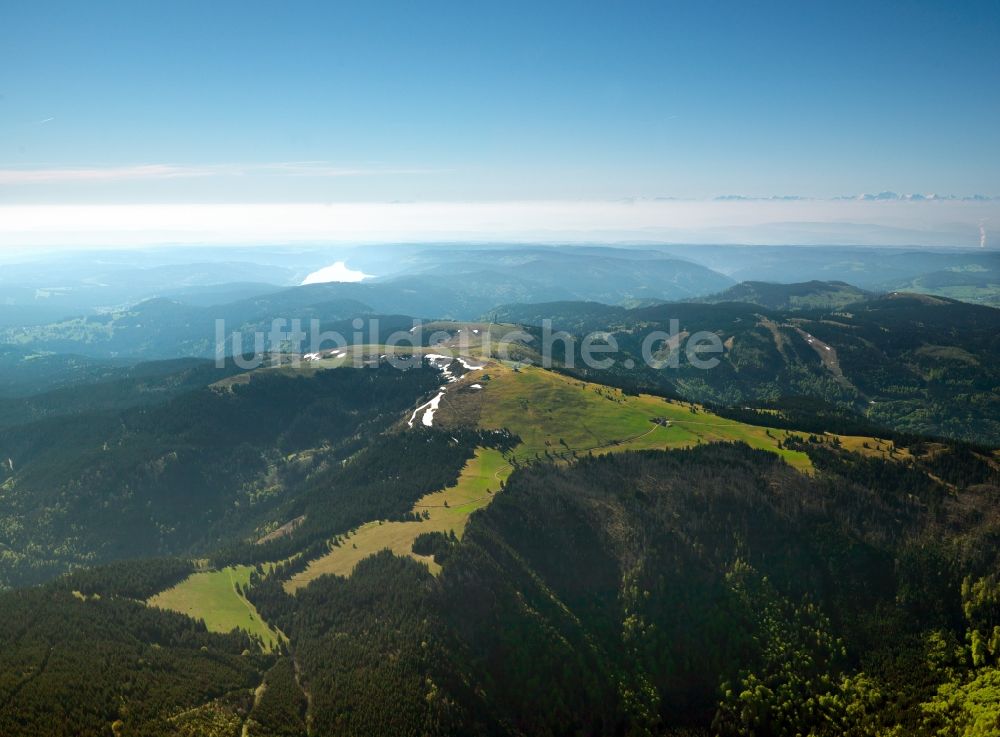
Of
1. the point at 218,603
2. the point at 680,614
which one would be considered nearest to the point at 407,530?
the point at 218,603

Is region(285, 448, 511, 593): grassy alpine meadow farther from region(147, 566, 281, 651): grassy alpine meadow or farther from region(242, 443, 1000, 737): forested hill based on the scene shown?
region(147, 566, 281, 651): grassy alpine meadow

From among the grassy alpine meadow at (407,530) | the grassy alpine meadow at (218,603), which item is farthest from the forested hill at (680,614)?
the grassy alpine meadow at (407,530)

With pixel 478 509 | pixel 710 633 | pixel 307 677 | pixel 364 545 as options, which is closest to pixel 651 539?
pixel 710 633

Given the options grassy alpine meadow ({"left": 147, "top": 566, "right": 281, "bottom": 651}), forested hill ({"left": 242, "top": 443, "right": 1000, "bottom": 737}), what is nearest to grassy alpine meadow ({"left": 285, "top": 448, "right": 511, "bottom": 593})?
forested hill ({"left": 242, "top": 443, "right": 1000, "bottom": 737})

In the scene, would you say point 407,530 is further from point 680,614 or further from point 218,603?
point 680,614

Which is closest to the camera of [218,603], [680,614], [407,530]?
[680,614]

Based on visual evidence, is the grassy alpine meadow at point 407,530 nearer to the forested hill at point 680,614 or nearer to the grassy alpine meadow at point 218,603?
the forested hill at point 680,614
